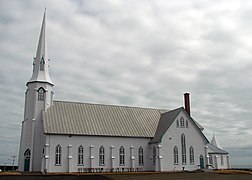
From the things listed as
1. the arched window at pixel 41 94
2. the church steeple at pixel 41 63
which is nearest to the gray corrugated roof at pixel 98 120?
the arched window at pixel 41 94

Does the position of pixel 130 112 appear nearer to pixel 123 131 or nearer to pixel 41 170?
pixel 123 131

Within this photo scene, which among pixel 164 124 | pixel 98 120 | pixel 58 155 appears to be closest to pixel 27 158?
pixel 58 155

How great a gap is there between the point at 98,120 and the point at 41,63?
13.1m

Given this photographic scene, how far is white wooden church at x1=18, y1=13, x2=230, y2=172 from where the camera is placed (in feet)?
152

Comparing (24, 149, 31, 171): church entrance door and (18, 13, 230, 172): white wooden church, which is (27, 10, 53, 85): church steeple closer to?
(18, 13, 230, 172): white wooden church

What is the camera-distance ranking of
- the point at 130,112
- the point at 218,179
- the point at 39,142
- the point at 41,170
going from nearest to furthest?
the point at 218,179 < the point at 41,170 < the point at 39,142 < the point at 130,112

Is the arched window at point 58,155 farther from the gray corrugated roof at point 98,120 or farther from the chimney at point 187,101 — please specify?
the chimney at point 187,101

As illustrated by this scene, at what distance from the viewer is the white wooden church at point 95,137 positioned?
46.3 m

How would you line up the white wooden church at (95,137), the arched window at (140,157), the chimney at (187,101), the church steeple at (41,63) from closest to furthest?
1. the white wooden church at (95,137)
2. the church steeple at (41,63)
3. the arched window at (140,157)
4. the chimney at (187,101)

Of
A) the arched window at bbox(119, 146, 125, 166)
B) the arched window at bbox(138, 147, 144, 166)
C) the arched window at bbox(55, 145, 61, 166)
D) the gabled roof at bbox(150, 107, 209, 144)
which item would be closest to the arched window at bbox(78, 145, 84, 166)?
the arched window at bbox(55, 145, 61, 166)

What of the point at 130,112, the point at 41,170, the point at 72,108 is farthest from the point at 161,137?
the point at 41,170

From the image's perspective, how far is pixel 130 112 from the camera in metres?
56.2

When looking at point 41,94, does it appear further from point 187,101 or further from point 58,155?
point 187,101

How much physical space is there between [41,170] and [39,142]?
4750mm
